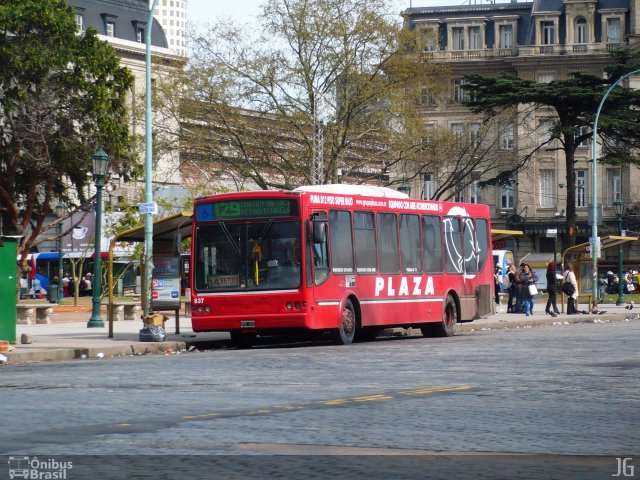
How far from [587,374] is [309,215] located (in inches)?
401

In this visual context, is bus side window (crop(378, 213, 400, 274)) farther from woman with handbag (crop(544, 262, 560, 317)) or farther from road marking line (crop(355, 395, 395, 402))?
woman with handbag (crop(544, 262, 560, 317))

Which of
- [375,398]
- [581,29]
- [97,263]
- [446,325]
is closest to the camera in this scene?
[375,398]

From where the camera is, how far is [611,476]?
8594 millimetres

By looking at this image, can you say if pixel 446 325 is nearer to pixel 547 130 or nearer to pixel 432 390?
pixel 432 390

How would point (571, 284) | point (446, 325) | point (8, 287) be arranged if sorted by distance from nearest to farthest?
1. point (8, 287)
2. point (446, 325)
3. point (571, 284)

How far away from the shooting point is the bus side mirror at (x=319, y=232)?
27.0 meters

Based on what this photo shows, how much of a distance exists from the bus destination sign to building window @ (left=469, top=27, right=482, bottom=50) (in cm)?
8138

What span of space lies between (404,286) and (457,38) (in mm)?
78958

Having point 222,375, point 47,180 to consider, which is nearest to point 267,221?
point 222,375

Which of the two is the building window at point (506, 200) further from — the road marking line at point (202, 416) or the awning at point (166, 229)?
the road marking line at point (202, 416)

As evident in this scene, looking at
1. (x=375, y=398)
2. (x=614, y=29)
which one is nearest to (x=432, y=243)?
(x=375, y=398)

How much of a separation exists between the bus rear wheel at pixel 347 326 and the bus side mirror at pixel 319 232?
167 centimetres

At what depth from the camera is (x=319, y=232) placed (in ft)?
88.9

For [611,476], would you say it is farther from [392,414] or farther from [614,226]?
[614,226]
